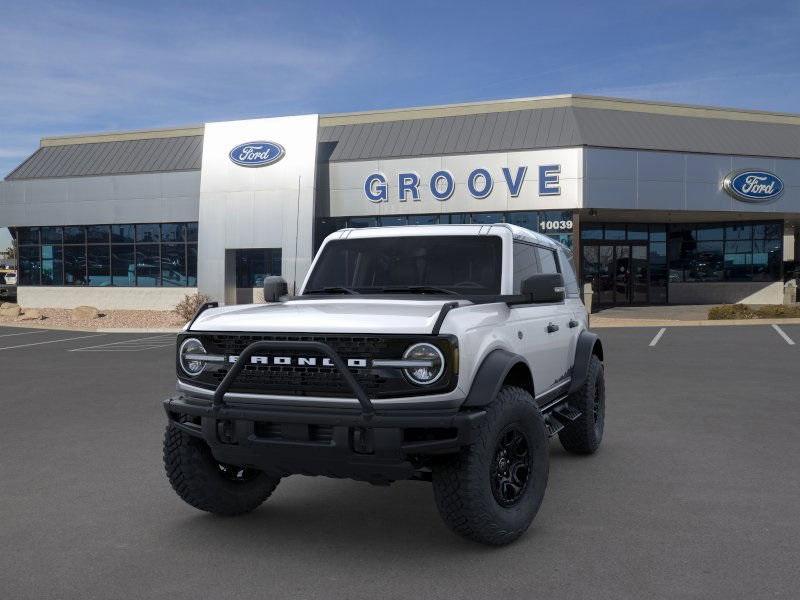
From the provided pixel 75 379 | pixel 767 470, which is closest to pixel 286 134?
pixel 75 379

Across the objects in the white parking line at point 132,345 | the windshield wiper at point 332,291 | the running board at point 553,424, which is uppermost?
the windshield wiper at point 332,291

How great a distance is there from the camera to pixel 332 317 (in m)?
4.27

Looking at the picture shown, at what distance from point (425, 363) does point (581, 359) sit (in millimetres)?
2848

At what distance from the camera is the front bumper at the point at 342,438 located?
3934 mm

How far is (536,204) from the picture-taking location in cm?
2681

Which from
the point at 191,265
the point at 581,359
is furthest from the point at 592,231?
the point at 581,359

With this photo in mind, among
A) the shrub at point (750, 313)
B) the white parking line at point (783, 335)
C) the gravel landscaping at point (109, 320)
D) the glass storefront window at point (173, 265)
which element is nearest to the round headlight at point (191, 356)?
the white parking line at point (783, 335)

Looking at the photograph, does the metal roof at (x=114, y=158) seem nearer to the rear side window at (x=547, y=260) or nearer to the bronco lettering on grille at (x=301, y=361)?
the rear side window at (x=547, y=260)

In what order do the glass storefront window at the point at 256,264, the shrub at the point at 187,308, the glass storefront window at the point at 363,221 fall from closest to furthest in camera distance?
the shrub at the point at 187,308 → the glass storefront window at the point at 363,221 → the glass storefront window at the point at 256,264

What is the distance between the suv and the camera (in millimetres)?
4004

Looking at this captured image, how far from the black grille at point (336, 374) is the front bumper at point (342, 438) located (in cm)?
12

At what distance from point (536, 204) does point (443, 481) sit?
23.5 meters

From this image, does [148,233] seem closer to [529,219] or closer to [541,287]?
[529,219]

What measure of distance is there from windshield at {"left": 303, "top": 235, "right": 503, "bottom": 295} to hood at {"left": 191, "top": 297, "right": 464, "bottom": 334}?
0.67 meters
